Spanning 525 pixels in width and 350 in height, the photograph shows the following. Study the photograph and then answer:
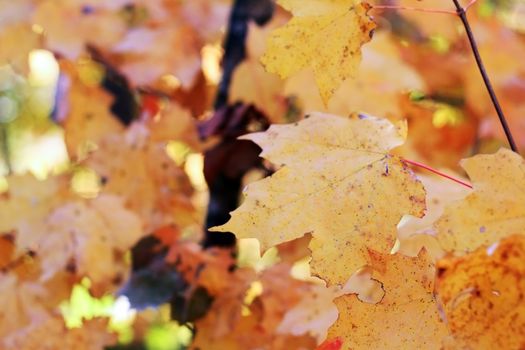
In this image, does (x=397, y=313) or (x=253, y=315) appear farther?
(x=253, y=315)

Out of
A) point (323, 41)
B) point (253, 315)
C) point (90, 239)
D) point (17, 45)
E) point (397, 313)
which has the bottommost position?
point (253, 315)

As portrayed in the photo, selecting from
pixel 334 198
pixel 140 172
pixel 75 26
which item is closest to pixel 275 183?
pixel 334 198

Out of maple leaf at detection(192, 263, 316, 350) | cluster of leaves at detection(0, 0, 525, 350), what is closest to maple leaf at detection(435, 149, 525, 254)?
cluster of leaves at detection(0, 0, 525, 350)

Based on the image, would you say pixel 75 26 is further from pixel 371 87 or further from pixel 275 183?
pixel 275 183

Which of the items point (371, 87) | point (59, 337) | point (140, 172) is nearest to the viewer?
point (59, 337)

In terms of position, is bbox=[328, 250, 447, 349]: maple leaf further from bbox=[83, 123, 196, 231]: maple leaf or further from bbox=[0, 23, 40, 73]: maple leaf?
bbox=[0, 23, 40, 73]: maple leaf

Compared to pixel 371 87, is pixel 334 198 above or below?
above

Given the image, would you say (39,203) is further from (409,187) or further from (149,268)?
(409,187)

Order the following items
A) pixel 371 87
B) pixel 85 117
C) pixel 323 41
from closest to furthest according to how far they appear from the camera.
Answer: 1. pixel 323 41
2. pixel 371 87
3. pixel 85 117
